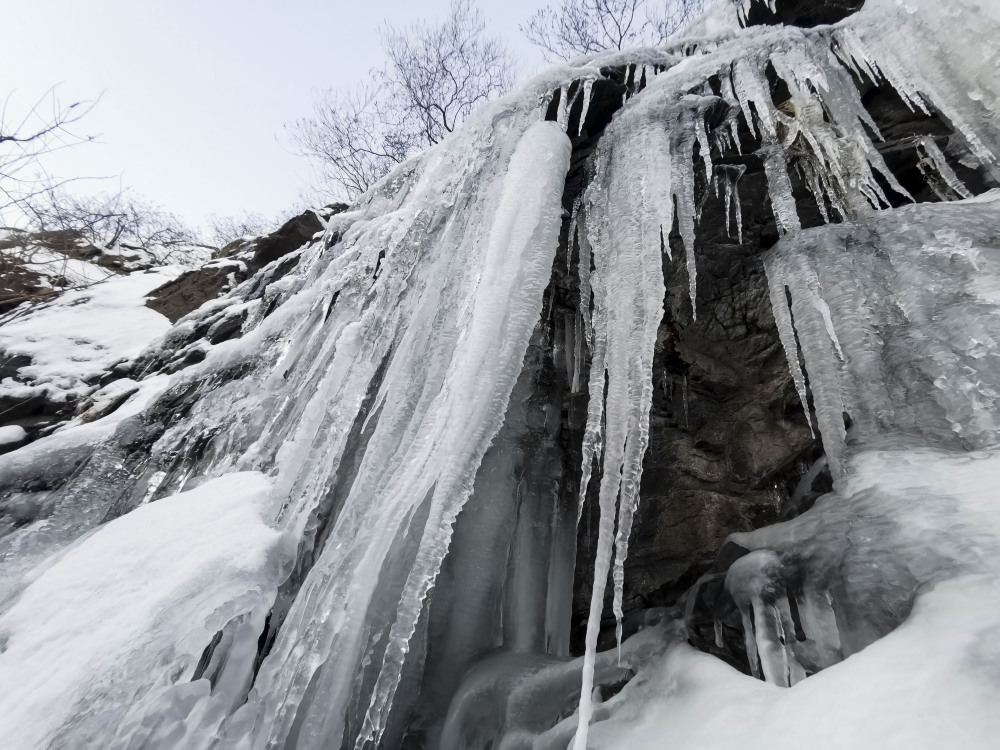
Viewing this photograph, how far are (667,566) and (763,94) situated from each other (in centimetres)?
259

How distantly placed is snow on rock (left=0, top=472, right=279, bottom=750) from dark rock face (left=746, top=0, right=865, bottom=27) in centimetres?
493

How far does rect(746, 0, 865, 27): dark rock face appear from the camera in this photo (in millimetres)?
4070

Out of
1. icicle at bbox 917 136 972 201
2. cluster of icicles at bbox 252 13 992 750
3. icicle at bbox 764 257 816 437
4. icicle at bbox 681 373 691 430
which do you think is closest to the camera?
cluster of icicles at bbox 252 13 992 750

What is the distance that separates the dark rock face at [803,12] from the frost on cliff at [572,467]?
2.71 feet

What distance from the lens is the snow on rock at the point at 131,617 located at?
1.51 meters

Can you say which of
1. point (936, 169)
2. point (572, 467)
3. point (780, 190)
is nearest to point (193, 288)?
point (572, 467)

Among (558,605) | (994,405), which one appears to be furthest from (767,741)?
(558,605)

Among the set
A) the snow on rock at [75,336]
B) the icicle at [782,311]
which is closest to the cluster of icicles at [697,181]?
the icicle at [782,311]

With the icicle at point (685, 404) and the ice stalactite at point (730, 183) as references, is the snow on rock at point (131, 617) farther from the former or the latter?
the ice stalactite at point (730, 183)

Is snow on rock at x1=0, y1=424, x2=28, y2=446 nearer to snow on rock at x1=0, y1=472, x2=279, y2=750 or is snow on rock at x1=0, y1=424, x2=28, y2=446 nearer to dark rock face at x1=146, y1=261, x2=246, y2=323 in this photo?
dark rock face at x1=146, y1=261, x2=246, y2=323

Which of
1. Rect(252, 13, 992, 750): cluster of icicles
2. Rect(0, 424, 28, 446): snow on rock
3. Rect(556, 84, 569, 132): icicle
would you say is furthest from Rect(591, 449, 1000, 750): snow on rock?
Rect(0, 424, 28, 446): snow on rock

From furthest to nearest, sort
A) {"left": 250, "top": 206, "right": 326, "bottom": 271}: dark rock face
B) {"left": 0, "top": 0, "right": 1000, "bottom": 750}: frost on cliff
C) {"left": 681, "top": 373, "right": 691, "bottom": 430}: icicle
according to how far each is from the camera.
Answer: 1. {"left": 250, "top": 206, "right": 326, "bottom": 271}: dark rock face
2. {"left": 681, "top": 373, "right": 691, "bottom": 430}: icicle
3. {"left": 0, "top": 0, "right": 1000, "bottom": 750}: frost on cliff

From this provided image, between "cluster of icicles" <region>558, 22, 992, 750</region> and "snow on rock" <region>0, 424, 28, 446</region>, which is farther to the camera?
"snow on rock" <region>0, 424, 28, 446</region>

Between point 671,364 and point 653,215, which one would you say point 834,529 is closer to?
point 653,215
